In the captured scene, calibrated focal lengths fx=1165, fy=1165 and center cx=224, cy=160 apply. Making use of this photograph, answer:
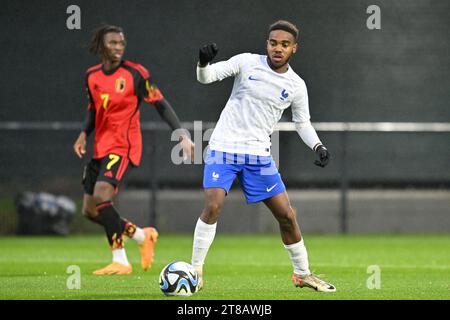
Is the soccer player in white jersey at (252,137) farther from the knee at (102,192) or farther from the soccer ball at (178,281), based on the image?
the knee at (102,192)

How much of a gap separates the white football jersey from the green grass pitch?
112 centimetres

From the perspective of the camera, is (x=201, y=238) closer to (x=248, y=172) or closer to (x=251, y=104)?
(x=248, y=172)

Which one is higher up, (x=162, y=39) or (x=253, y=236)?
(x=162, y=39)

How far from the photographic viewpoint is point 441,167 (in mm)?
18188

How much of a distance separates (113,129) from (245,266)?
7.19 feet

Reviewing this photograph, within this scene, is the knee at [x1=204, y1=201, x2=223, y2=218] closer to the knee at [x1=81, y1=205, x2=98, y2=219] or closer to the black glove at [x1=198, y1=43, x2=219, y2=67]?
the black glove at [x1=198, y1=43, x2=219, y2=67]

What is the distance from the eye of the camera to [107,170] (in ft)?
35.3

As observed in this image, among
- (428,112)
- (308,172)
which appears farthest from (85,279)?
(428,112)

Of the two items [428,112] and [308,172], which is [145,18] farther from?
[428,112]

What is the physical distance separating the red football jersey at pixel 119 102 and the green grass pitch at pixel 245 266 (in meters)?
1.22

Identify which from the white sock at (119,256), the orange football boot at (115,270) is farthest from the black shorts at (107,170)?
the orange football boot at (115,270)

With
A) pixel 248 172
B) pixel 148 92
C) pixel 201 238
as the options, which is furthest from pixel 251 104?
pixel 148 92

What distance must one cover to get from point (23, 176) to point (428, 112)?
645cm

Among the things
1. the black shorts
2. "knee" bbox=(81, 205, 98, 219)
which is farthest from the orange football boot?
the black shorts
